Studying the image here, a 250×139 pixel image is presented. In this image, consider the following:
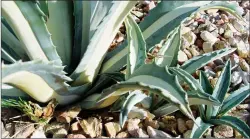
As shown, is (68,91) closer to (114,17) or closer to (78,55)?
(78,55)

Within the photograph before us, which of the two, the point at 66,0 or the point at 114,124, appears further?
the point at 114,124

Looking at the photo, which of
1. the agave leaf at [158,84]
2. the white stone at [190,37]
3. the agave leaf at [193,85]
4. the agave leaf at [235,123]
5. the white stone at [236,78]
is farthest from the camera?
the white stone at [190,37]

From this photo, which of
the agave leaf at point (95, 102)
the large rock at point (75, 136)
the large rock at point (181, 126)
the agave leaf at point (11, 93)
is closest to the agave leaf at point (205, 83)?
the large rock at point (181, 126)

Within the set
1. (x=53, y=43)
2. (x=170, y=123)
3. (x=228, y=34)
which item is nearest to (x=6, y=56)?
(x=53, y=43)

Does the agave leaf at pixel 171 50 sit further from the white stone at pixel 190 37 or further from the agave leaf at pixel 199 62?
the white stone at pixel 190 37

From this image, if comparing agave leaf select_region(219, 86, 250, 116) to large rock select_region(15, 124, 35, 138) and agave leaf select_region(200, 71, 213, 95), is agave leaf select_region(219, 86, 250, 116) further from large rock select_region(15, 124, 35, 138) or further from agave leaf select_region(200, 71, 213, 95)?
large rock select_region(15, 124, 35, 138)

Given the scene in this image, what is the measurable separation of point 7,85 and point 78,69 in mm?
166

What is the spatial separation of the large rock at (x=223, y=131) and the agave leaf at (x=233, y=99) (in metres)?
0.05

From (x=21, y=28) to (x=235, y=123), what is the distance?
546 millimetres

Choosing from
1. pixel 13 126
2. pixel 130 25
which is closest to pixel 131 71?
pixel 130 25

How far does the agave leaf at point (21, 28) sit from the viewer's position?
0.85 meters

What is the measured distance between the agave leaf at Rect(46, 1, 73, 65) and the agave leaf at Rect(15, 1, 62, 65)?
2.1 inches

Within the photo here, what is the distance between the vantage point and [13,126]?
1092mm

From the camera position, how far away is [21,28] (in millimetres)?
907
